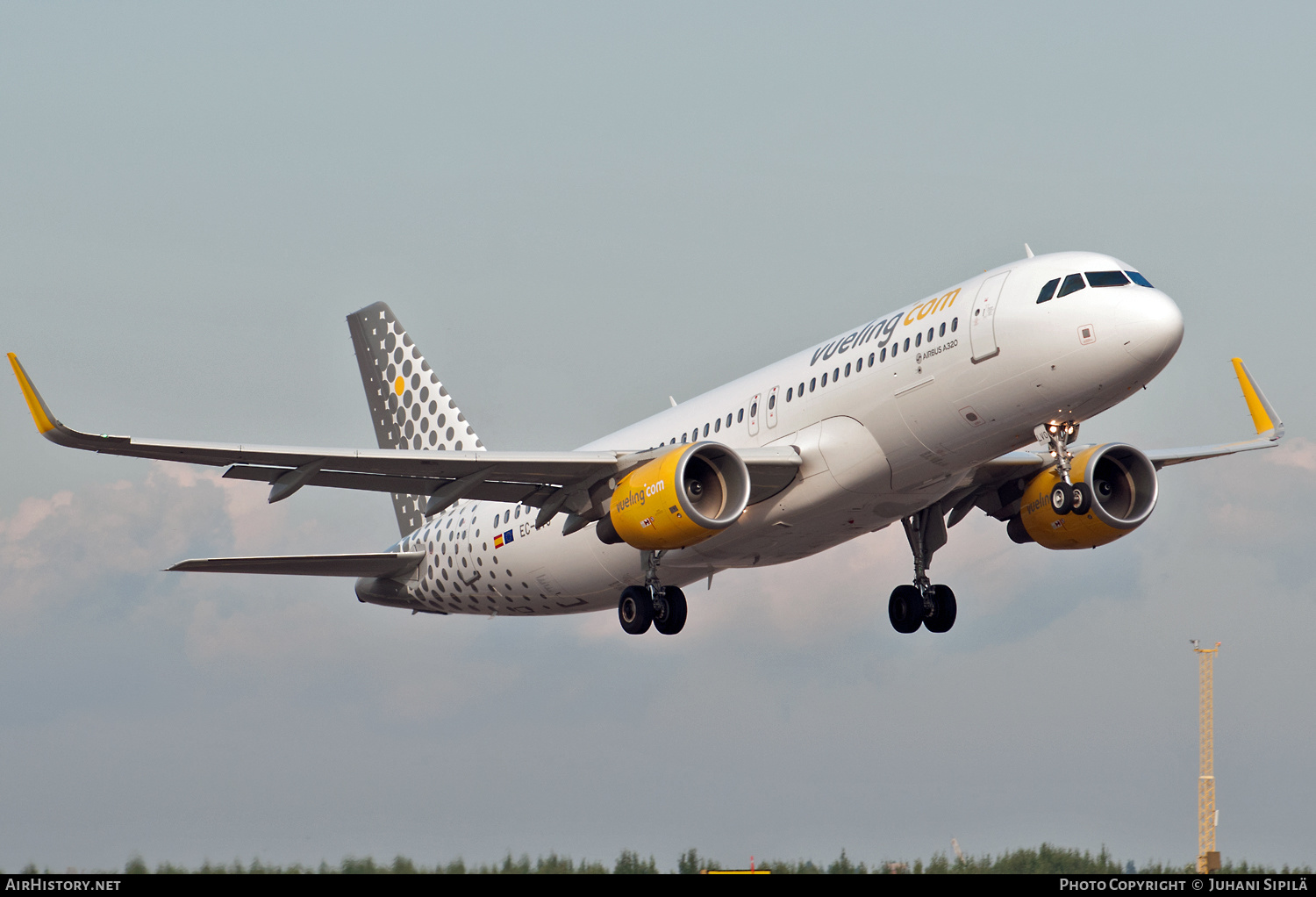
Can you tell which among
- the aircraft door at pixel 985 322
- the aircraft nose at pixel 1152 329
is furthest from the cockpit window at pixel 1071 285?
the aircraft door at pixel 985 322

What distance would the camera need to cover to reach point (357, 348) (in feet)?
155

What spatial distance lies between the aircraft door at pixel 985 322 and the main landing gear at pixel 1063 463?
5.55ft

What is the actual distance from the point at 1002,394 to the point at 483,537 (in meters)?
14.0

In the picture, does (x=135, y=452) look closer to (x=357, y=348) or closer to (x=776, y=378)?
(x=776, y=378)

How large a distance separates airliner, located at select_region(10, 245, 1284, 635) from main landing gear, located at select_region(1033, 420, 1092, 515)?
0.14 ft

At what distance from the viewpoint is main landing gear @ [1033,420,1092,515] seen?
28844mm

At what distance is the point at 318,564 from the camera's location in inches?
1508

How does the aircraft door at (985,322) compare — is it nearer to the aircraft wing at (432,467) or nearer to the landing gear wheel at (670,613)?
the aircraft wing at (432,467)

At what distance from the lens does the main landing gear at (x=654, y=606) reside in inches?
1313

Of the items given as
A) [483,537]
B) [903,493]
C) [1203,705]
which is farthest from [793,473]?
[1203,705]

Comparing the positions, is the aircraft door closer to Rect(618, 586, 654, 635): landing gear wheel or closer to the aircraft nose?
the aircraft nose

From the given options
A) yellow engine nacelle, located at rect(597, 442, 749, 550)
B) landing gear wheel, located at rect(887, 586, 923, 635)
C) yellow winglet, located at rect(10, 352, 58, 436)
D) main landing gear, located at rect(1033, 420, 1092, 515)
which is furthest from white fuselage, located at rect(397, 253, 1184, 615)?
yellow winglet, located at rect(10, 352, 58, 436)

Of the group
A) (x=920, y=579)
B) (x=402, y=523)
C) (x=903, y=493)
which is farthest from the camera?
(x=402, y=523)

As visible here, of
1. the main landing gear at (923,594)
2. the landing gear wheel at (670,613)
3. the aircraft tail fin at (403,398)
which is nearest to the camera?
the landing gear wheel at (670,613)
